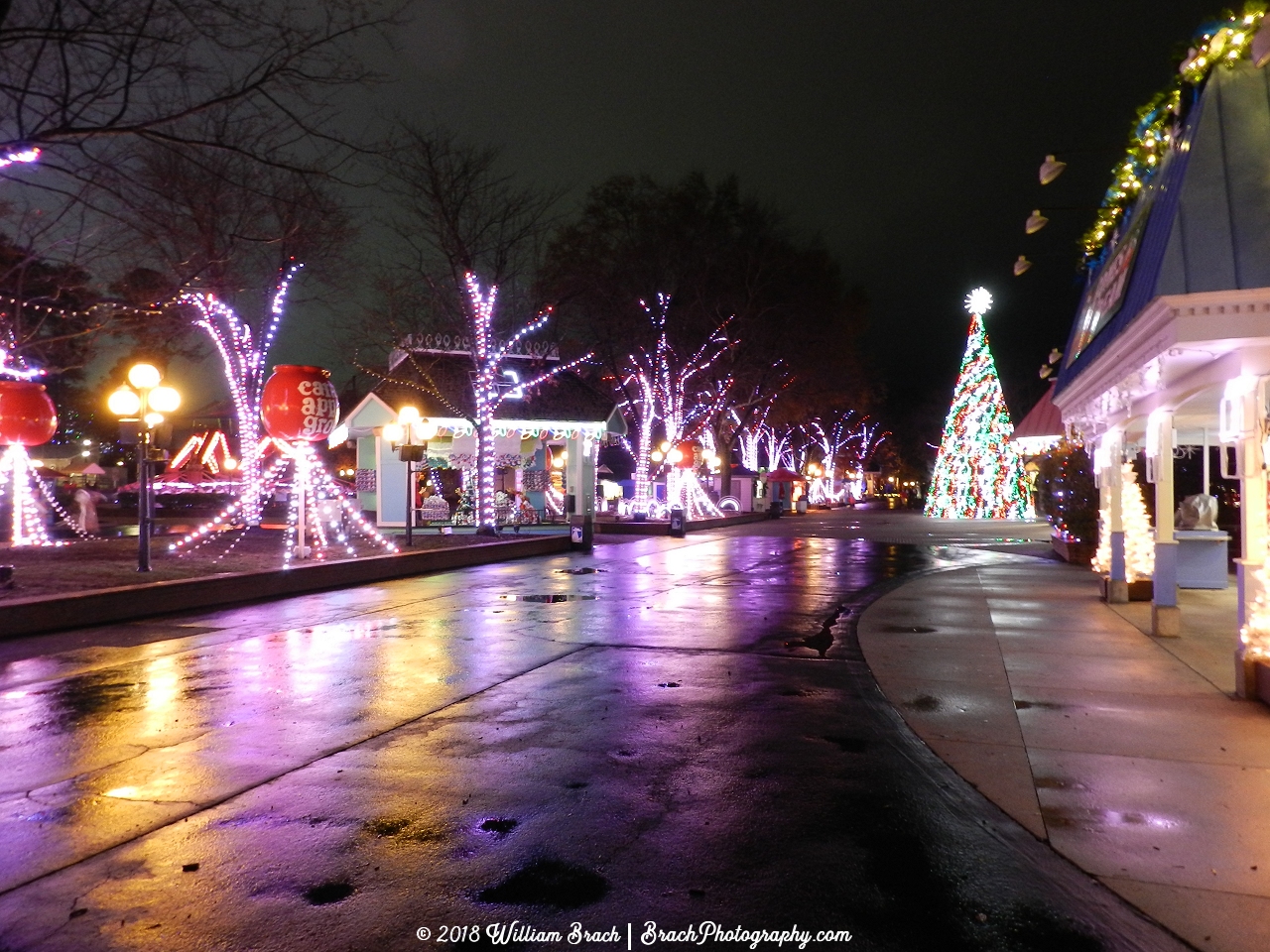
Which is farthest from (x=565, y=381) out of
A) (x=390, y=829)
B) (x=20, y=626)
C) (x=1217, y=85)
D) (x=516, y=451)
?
(x=390, y=829)

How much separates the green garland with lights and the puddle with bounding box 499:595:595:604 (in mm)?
9554

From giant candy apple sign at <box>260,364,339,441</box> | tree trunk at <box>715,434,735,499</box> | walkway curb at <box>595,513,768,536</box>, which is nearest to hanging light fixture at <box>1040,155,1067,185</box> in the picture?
giant candy apple sign at <box>260,364,339,441</box>

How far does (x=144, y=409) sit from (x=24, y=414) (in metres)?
5.62

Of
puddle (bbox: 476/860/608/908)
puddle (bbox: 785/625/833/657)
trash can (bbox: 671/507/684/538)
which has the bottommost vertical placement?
puddle (bbox: 476/860/608/908)

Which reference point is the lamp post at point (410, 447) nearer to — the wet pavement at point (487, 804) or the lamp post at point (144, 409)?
the lamp post at point (144, 409)

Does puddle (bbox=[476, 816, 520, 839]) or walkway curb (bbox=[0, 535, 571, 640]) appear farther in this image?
walkway curb (bbox=[0, 535, 571, 640])

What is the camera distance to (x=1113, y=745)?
22.2 feet

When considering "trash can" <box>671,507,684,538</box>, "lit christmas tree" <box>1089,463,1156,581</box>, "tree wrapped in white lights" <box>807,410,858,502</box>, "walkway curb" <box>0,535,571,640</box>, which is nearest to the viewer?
"walkway curb" <box>0,535,571,640</box>

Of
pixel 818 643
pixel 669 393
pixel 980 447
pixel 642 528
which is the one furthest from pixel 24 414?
pixel 980 447

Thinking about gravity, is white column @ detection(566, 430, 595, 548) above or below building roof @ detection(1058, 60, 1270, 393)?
below

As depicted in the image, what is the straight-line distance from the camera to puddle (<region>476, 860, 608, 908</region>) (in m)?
4.25

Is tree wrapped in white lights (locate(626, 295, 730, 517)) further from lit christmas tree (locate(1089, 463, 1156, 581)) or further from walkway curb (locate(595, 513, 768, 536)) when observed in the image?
lit christmas tree (locate(1089, 463, 1156, 581))

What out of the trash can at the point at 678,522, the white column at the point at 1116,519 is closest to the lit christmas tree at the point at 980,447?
the trash can at the point at 678,522

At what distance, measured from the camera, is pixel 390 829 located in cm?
512
